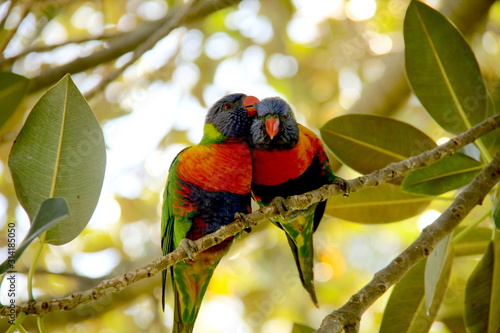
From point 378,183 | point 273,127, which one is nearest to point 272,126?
point 273,127

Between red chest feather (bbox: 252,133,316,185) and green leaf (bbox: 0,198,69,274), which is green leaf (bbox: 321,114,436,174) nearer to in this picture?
red chest feather (bbox: 252,133,316,185)

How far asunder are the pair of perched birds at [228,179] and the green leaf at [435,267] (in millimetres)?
677

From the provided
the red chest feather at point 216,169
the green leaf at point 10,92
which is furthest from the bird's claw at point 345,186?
the green leaf at point 10,92

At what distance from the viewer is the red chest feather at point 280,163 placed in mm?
2607

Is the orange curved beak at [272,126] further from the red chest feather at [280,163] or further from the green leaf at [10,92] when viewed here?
the green leaf at [10,92]

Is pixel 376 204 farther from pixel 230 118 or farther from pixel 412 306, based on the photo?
pixel 230 118

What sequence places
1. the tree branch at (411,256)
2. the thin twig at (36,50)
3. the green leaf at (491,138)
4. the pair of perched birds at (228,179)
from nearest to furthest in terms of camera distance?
1. the tree branch at (411,256)
2. the green leaf at (491,138)
3. the pair of perched birds at (228,179)
4. the thin twig at (36,50)

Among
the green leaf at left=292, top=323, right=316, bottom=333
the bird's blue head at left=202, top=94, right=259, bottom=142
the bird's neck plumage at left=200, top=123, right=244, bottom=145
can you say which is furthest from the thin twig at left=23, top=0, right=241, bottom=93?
the green leaf at left=292, top=323, right=316, bottom=333

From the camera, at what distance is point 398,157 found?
256cm

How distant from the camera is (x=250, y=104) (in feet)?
9.48

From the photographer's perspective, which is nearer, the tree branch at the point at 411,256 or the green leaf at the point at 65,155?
the tree branch at the point at 411,256

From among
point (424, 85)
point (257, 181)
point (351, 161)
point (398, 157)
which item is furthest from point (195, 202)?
point (424, 85)

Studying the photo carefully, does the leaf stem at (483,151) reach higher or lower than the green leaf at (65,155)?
higher

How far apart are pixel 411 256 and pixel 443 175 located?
590mm
